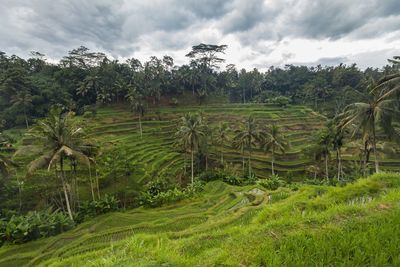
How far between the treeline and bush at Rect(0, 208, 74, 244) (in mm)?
28909

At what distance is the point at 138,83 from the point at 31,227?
41.8 m

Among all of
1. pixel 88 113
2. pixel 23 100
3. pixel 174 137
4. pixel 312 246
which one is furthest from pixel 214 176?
pixel 23 100

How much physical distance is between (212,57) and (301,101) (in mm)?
28151

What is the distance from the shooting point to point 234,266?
10.9 feet

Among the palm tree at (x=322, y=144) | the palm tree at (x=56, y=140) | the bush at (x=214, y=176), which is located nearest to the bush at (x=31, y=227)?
the palm tree at (x=56, y=140)

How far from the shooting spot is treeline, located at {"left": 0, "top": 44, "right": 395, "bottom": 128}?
41062 millimetres

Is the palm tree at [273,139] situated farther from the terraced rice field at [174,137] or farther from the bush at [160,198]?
the bush at [160,198]

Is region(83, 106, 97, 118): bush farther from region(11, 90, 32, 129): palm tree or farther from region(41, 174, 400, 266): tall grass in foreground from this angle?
region(41, 174, 400, 266): tall grass in foreground

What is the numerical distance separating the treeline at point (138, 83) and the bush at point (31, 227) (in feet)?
94.8

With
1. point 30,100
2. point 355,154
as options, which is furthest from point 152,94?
point 355,154

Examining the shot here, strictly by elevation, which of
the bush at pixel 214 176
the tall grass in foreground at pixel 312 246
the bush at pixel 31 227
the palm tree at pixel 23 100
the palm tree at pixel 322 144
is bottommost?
the bush at pixel 214 176

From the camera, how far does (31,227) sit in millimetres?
13133

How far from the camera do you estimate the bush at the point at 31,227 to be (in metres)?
12.8

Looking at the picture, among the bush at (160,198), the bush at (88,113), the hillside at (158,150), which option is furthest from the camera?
the bush at (88,113)
